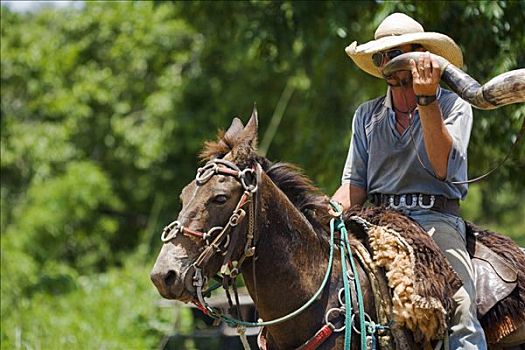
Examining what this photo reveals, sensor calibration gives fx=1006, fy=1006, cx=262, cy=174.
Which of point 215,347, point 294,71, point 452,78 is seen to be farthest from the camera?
point 294,71

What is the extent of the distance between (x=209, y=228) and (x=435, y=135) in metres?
1.16

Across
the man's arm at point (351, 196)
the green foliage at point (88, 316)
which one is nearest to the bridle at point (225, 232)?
the man's arm at point (351, 196)

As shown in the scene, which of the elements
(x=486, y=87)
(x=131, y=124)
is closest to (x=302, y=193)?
(x=486, y=87)

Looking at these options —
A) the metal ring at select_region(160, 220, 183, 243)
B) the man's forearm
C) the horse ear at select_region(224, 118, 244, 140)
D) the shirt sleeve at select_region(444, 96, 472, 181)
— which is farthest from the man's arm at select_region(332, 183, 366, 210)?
the metal ring at select_region(160, 220, 183, 243)

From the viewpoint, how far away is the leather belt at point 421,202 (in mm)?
5195

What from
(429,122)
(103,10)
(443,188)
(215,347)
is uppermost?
(103,10)

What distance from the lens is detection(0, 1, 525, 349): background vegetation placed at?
11180mm

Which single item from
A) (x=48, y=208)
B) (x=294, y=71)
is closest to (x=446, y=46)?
(x=294, y=71)

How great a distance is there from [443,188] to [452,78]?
25.2 inches

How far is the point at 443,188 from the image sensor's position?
517cm

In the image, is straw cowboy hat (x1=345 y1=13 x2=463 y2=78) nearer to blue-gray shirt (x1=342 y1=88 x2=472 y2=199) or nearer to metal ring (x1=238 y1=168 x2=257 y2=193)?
blue-gray shirt (x1=342 y1=88 x2=472 y2=199)

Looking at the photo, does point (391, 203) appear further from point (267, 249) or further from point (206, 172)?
point (206, 172)

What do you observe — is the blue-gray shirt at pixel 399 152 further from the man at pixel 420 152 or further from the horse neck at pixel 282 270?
the horse neck at pixel 282 270

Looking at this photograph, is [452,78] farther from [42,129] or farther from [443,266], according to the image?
[42,129]
